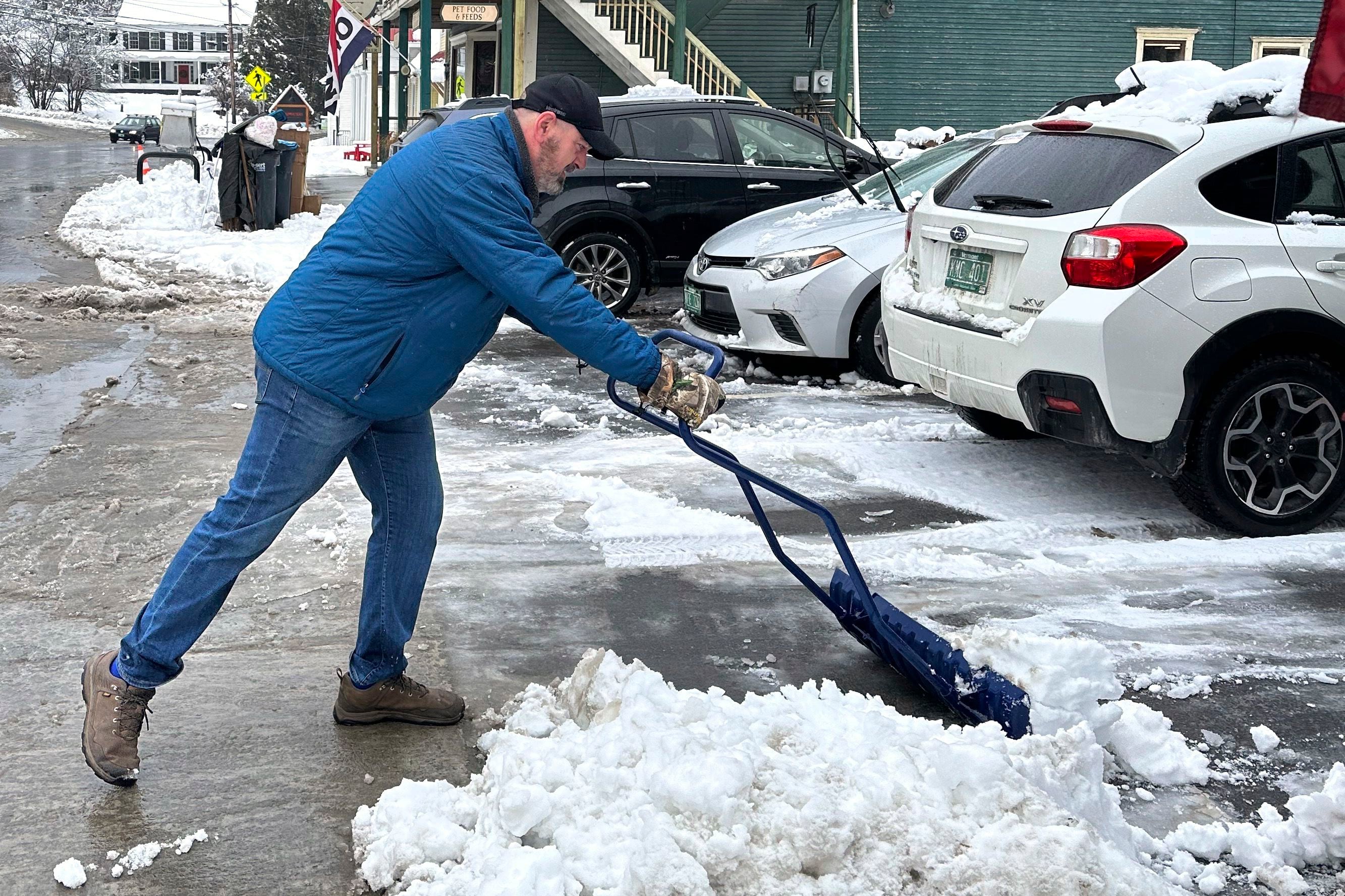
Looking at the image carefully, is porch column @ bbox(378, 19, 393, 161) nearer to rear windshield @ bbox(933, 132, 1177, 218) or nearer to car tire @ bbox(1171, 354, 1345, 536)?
rear windshield @ bbox(933, 132, 1177, 218)

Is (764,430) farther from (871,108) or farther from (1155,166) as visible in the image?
(871,108)

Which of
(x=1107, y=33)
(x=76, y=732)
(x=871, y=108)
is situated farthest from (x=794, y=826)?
(x=1107, y=33)

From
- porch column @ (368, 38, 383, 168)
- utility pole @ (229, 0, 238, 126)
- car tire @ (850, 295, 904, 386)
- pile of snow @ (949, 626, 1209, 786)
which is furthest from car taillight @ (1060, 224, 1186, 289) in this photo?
utility pole @ (229, 0, 238, 126)

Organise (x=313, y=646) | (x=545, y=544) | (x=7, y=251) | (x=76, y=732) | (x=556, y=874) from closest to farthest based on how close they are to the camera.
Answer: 1. (x=556, y=874)
2. (x=76, y=732)
3. (x=313, y=646)
4. (x=545, y=544)
5. (x=7, y=251)

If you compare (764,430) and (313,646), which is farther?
(764,430)

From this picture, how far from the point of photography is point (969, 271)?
19.5ft

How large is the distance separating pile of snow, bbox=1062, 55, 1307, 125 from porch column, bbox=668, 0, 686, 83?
14553 mm

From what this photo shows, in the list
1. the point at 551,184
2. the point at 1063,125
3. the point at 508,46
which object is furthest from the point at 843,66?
the point at 551,184

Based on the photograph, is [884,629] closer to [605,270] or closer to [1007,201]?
[1007,201]

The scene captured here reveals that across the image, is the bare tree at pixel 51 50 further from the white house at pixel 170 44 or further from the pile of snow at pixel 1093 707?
the pile of snow at pixel 1093 707

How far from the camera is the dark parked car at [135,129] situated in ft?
170

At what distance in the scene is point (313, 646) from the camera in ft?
14.0

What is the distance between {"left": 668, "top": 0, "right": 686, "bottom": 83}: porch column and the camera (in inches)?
790

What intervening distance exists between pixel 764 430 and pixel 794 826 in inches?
180
